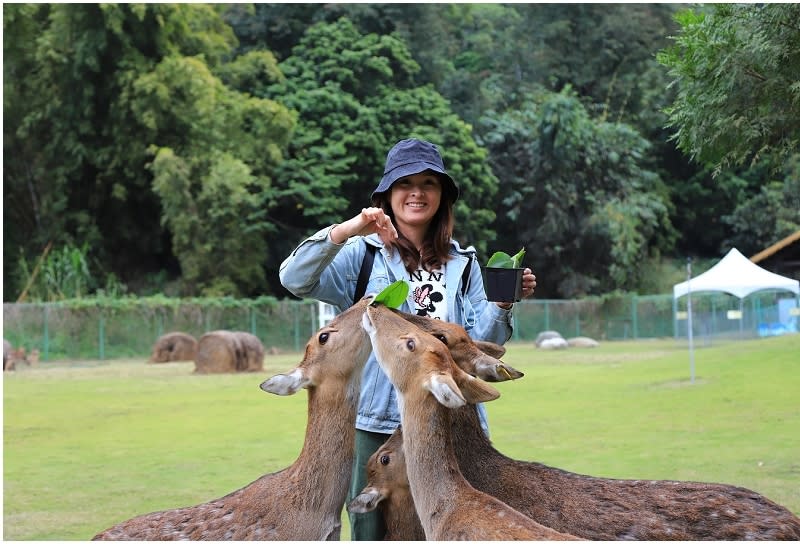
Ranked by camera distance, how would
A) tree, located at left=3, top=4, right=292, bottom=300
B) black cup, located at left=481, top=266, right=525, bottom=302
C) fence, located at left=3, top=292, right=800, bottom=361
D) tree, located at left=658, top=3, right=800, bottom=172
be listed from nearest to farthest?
1. black cup, located at left=481, top=266, right=525, bottom=302
2. tree, located at left=658, top=3, right=800, bottom=172
3. fence, located at left=3, top=292, right=800, bottom=361
4. tree, located at left=3, top=4, right=292, bottom=300

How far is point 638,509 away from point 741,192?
Result: 35364 mm

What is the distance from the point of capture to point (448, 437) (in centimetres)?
335

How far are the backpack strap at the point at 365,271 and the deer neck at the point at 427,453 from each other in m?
0.59

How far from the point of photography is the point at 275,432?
11.9 metres

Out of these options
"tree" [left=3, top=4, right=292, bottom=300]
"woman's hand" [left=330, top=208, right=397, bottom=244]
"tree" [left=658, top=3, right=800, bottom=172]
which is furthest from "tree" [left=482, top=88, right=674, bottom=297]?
"woman's hand" [left=330, top=208, right=397, bottom=244]

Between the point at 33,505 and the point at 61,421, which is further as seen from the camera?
the point at 61,421

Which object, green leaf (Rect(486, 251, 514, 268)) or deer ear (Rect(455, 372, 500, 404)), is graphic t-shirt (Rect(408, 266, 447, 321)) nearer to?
green leaf (Rect(486, 251, 514, 268))

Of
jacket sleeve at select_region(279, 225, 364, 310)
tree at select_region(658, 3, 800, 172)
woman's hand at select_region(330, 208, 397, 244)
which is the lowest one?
jacket sleeve at select_region(279, 225, 364, 310)

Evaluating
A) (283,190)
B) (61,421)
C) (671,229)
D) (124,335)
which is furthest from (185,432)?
(671,229)

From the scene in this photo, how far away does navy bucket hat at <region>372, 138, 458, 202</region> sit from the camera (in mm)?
3738

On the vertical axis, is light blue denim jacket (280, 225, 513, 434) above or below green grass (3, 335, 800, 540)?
above

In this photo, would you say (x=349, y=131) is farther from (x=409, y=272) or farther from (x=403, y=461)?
(x=403, y=461)

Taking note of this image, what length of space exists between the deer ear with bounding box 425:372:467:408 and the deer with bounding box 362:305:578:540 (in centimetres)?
3

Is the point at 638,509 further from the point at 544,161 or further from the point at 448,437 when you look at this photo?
the point at 544,161
